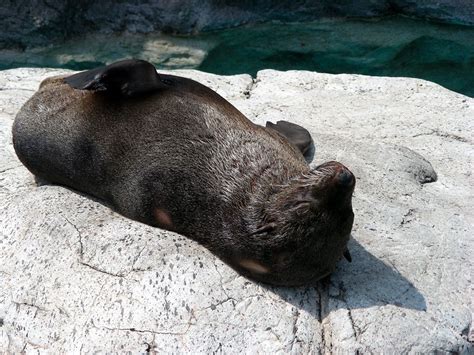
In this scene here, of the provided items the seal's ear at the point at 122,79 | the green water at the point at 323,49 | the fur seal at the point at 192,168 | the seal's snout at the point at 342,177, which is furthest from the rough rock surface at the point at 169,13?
the seal's snout at the point at 342,177

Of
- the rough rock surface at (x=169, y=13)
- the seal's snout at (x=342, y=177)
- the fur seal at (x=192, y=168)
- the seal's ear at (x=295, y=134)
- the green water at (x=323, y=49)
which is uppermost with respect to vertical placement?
the seal's snout at (x=342, y=177)

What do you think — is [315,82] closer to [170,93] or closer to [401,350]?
[170,93]

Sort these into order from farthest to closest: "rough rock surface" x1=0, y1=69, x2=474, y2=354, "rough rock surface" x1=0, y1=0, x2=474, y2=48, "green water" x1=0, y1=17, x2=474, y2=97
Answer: "green water" x1=0, y1=17, x2=474, y2=97, "rough rock surface" x1=0, y1=0, x2=474, y2=48, "rough rock surface" x1=0, y1=69, x2=474, y2=354

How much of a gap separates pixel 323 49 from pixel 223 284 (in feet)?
19.8

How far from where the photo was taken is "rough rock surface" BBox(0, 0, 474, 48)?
8.85 metres

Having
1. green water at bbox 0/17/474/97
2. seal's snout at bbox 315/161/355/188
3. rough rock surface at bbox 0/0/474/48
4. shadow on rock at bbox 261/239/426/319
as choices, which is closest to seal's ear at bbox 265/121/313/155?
shadow on rock at bbox 261/239/426/319

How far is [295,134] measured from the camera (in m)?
4.91

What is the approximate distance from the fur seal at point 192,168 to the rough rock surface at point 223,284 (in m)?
0.14

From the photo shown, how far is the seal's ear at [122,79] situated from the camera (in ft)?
13.7

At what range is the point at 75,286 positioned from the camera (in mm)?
3670

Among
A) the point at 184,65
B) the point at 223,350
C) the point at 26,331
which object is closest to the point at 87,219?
the point at 26,331

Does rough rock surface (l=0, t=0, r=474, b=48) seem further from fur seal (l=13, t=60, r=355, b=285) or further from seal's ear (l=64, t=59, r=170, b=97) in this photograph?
seal's ear (l=64, t=59, r=170, b=97)

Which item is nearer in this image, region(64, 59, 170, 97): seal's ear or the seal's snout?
the seal's snout

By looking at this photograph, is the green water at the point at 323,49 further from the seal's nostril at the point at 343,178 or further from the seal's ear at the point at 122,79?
the seal's nostril at the point at 343,178
